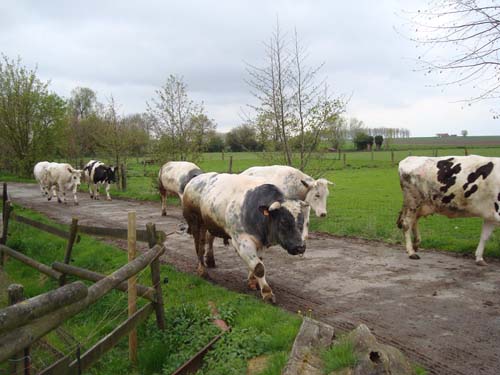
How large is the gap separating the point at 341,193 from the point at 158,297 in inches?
632

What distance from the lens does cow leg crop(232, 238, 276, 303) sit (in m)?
6.50

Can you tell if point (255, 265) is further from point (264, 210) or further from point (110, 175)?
point (110, 175)

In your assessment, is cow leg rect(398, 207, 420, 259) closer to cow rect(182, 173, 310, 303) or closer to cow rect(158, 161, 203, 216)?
cow rect(182, 173, 310, 303)

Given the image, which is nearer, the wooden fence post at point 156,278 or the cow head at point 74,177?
the wooden fence post at point 156,278

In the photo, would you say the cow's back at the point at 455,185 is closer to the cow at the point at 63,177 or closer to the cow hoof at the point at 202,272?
the cow hoof at the point at 202,272

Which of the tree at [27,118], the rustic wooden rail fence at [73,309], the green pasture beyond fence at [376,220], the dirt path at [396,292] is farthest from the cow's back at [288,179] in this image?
the tree at [27,118]

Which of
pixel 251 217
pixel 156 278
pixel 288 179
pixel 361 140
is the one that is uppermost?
pixel 361 140

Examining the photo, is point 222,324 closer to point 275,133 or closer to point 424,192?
point 424,192

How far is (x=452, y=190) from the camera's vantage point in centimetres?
880

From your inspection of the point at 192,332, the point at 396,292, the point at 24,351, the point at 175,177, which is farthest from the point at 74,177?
the point at 24,351

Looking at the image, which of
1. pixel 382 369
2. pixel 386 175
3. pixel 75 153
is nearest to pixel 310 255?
pixel 382 369

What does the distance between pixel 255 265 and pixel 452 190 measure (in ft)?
15.5

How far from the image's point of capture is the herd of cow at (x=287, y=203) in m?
6.56

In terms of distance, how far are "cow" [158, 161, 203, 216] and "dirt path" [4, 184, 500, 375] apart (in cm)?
381
